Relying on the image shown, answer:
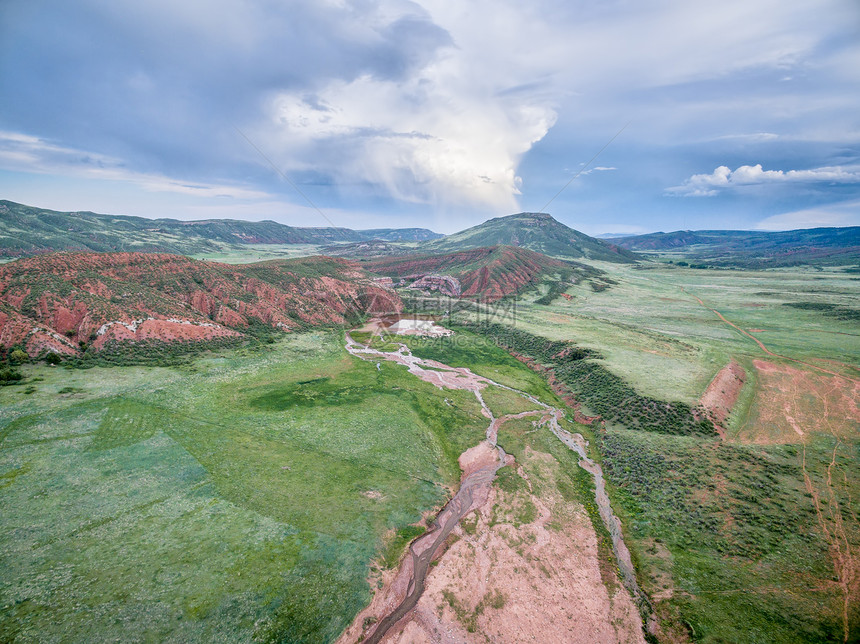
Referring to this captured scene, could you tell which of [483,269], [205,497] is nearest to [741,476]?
[205,497]

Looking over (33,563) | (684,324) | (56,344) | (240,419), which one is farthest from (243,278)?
(684,324)

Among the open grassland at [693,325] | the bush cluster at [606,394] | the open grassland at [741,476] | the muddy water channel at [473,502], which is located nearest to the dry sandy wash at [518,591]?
the muddy water channel at [473,502]

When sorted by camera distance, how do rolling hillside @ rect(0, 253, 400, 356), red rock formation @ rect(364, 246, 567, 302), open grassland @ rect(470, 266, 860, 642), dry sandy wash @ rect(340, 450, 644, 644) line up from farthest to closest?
red rock formation @ rect(364, 246, 567, 302) < rolling hillside @ rect(0, 253, 400, 356) < open grassland @ rect(470, 266, 860, 642) < dry sandy wash @ rect(340, 450, 644, 644)

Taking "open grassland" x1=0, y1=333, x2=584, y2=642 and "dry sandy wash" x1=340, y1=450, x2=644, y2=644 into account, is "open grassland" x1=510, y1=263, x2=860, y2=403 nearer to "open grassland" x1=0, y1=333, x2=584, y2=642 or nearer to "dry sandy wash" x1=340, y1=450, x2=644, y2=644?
"open grassland" x1=0, y1=333, x2=584, y2=642

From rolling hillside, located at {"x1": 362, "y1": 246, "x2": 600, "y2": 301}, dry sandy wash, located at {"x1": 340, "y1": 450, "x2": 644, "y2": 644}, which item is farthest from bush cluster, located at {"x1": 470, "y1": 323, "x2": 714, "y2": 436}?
rolling hillside, located at {"x1": 362, "y1": 246, "x2": 600, "y2": 301}

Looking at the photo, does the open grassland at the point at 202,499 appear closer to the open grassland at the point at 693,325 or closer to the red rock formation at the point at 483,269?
the open grassland at the point at 693,325

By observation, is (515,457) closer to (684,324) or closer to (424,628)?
(424,628)
